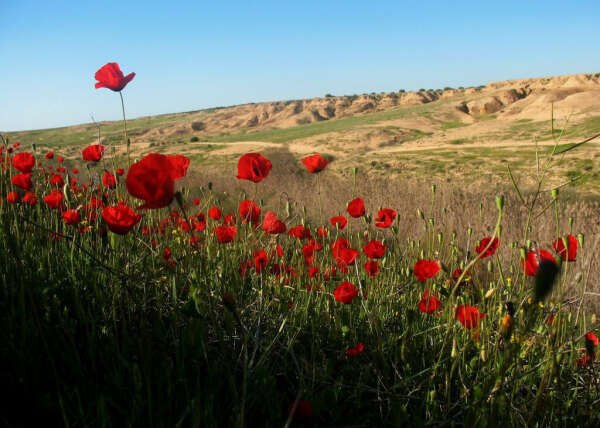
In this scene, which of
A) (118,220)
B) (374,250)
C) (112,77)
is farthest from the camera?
(374,250)

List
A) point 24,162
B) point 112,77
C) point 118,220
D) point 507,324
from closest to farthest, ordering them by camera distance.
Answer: point 507,324 → point 118,220 → point 112,77 → point 24,162

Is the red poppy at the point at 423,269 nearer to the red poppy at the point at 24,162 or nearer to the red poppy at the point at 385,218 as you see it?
the red poppy at the point at 385,218

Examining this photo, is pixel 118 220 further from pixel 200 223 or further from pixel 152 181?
pixel 200 223

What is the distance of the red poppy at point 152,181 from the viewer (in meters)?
1.04

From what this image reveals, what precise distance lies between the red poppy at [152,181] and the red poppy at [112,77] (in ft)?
3.77

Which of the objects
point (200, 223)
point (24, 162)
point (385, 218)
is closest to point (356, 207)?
point (385, 218)

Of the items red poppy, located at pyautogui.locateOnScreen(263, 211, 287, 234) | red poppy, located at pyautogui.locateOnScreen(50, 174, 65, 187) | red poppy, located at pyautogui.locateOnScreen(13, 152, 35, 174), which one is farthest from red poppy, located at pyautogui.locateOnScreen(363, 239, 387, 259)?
red poppy, located at pyautogui.locateOnScreen(50, 174, 65, 187)

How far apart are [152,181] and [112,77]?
1.21 m

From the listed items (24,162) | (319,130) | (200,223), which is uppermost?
(319,130)

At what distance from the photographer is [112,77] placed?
196cm

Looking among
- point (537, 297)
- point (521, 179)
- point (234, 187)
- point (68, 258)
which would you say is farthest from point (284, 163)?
point (537, 297)

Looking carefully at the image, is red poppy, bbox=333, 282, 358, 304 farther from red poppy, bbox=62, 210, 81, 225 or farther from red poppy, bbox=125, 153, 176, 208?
red poppy, bbox=62, 210, 81, 225

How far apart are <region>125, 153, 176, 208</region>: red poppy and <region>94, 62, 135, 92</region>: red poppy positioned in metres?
1.15

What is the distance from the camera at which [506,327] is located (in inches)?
39.0
